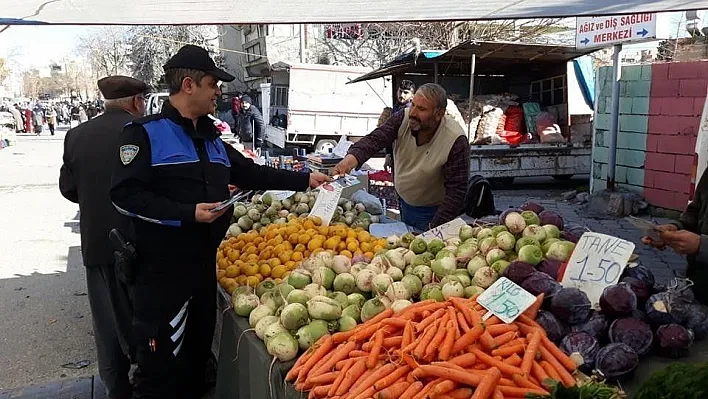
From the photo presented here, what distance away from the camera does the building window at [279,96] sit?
20.6 m

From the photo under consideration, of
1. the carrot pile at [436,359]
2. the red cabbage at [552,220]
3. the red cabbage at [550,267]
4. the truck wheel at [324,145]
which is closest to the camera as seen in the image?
the carrot pile at [436,359]

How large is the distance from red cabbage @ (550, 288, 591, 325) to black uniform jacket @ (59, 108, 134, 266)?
2.28m

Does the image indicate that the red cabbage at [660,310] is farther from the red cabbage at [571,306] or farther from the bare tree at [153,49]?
the bare tree at [153,49]

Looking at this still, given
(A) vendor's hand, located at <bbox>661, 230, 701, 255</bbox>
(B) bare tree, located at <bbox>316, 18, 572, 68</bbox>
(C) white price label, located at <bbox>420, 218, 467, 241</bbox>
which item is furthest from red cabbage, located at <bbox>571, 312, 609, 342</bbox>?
(B) bare tree, located at <bbox>316, 18, 572, 68</bbox>

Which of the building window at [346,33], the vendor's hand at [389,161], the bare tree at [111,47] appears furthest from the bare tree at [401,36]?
the bare tree at [111,47]

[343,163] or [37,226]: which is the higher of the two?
[343,163]

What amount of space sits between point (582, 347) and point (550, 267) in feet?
1.57

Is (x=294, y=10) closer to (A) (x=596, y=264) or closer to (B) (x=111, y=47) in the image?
(A) (x=596, y=264)

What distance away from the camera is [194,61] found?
2.62 m

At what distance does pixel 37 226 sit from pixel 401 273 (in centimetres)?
811

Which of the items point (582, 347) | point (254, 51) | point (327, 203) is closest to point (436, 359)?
point (582, 347)

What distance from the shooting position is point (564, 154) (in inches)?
422

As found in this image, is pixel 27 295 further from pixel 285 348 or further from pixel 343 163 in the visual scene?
pixel 285 348

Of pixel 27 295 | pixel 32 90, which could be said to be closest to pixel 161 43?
pixel 27 295
